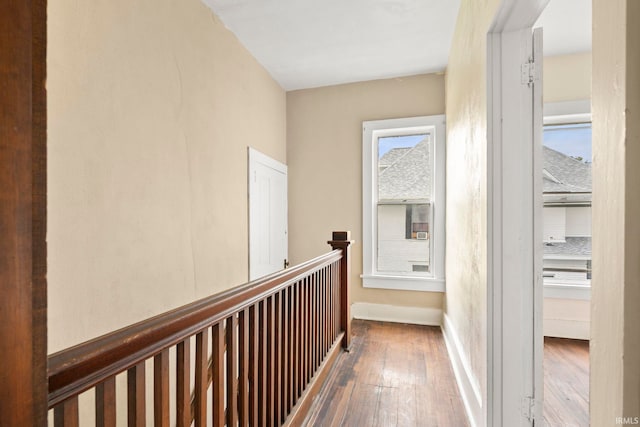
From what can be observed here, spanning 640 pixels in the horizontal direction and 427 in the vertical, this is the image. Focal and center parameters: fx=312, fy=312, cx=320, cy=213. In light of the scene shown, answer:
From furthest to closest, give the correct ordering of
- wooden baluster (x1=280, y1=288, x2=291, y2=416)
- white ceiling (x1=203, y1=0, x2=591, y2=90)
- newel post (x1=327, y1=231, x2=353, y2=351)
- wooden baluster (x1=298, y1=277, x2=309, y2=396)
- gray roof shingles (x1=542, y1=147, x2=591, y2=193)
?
gray roof shingles (x1=542, y1=147, x2=591, y2=193) < newel post (x1=327, y1=231, x2=353, y2=351) < white ceiling (x1=203, y1=0, x2=591, y2=90) < wooden baluster (x1=298, y1=277, x2=309, y2=396) < wooden baluster (x1=280, y1=288, x2=291, y2=416)

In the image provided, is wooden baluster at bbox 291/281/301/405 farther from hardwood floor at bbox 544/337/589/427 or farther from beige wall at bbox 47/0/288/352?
hardwood floor at bbox 544/337/589/427

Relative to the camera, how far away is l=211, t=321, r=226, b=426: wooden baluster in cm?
101

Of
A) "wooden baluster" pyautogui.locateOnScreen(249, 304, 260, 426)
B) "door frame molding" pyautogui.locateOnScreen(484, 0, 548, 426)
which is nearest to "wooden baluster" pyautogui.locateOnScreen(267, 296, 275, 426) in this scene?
"wooden baluster" pyautogui.locateOnScreen(249, 304, 260, 426)

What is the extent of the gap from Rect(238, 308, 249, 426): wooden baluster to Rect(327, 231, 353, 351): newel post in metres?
1.63

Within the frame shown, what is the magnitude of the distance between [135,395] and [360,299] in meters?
3.22

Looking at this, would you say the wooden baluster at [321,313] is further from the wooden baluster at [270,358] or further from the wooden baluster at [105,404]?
→ the wooden baluster at [105,404]

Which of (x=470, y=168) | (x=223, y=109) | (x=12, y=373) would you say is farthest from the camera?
(x=223, y=109)

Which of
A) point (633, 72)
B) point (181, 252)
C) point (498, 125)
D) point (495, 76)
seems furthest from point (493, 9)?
point (181, 252)

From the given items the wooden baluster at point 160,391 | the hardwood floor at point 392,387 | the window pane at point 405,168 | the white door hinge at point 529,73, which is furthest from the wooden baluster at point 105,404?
the window pane at point 405,168

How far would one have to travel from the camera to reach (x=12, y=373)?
0.32 meters

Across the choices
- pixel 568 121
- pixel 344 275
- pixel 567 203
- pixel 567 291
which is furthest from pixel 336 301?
pixel 568 121

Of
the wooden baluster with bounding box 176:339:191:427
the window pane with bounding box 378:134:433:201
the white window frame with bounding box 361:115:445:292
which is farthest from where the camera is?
the window pane with bounding box 378:134:433:201

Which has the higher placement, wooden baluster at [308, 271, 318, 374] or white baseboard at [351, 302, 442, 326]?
wooden baluster at [308, 271, 318, 374]

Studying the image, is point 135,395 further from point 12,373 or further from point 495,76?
point 495,76
